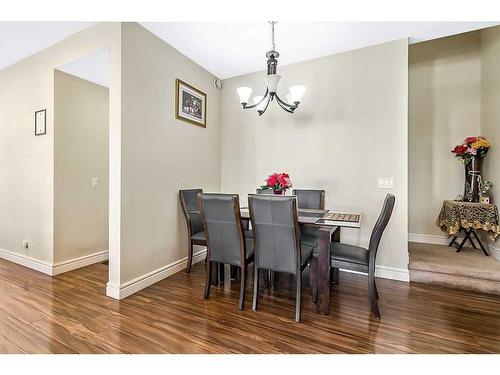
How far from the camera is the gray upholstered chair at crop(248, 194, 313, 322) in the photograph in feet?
6.21

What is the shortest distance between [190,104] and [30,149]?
2.07 meters

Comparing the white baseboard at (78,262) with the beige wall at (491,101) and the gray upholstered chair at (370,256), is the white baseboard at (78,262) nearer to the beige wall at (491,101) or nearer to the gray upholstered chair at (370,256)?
the gray upholstered chair at (370,256)

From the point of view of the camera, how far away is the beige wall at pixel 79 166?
2.95 m

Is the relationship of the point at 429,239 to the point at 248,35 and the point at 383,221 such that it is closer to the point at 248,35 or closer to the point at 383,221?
the point at 383,221

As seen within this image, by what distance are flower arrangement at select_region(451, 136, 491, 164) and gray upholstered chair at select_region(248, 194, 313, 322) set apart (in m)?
2.72

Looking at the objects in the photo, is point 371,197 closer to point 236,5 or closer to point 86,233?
point 236,5

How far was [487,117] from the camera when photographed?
10.5ft

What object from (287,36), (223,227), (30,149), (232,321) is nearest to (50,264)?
(30,149)

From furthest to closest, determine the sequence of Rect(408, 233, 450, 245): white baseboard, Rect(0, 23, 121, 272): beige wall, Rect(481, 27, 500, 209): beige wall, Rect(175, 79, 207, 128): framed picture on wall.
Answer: Rect(408, 233, 450, 245): white baseboard < Rect(175, 79, 207, 128): framed picture on wall < Rect(481, 27, 500, 209): beige wall < Rect(0, 23, 121, 272): beige wall

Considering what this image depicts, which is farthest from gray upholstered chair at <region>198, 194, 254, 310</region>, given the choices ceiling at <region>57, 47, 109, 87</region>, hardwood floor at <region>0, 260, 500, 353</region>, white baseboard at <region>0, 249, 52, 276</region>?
white baseboard at <region>0, 249, 52, 276</region>

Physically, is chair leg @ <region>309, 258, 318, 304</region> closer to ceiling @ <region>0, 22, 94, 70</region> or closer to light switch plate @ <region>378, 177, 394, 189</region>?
light switch plate @ <region>378, 177, 394, 189</region>

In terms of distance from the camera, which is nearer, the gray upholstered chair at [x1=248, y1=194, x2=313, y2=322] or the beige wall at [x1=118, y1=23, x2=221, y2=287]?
the gray upholstered chair at [x1=248, y1=194, x2=313, y2=322]

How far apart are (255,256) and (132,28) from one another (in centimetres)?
245
